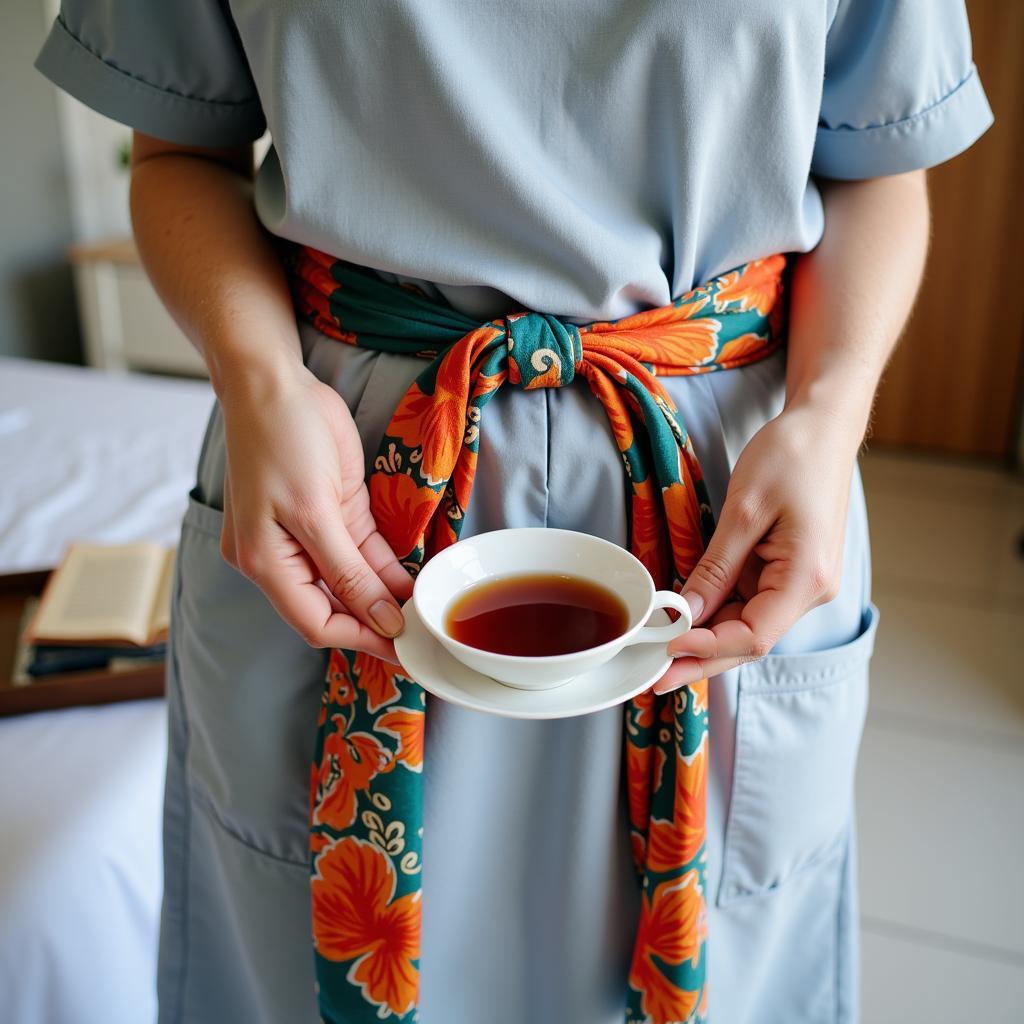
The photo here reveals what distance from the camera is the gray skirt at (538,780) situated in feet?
2.39

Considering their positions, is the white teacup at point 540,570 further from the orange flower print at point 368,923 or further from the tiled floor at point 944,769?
the tiled floor at point 944,769

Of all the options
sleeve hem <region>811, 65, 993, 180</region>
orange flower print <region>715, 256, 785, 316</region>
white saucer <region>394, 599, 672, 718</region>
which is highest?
sleeve hem <region>811, 65, 993, 180</region>

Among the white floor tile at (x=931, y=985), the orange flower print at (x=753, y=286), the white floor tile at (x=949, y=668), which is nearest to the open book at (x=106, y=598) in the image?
the orange flower print at (x=753, y=286)

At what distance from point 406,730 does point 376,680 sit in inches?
1.6

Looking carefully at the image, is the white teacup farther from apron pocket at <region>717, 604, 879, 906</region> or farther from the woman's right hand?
apron pocket at <region>717, 604, 879, 906</region>

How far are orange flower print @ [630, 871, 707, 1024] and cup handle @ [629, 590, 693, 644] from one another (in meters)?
0.22

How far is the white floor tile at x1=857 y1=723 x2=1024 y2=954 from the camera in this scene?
183 cm

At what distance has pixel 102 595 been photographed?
1.40 meters

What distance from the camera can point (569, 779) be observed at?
75 centimetres

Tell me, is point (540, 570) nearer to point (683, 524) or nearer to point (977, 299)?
point (683, 524)

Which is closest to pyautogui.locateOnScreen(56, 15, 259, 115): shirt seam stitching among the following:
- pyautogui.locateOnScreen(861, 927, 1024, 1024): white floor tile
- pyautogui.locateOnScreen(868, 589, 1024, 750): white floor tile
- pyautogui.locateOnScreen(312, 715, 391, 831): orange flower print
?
pyautogui.locateOnScreen(312, 715, 391, 831): orange flower print

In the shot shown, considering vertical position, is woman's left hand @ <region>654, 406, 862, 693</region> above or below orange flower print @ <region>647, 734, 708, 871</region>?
above

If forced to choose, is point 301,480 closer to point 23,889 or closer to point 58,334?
point 23,889

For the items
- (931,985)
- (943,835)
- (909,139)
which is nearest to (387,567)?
(909,139)
